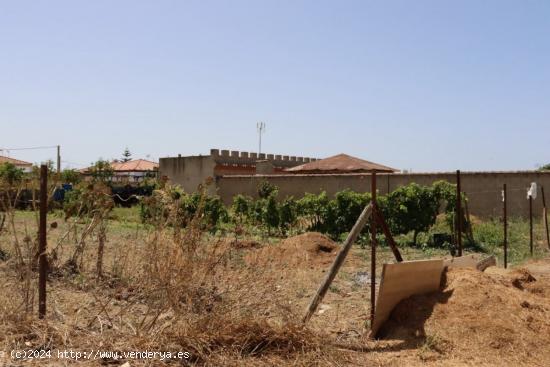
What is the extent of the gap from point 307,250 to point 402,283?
539 cm

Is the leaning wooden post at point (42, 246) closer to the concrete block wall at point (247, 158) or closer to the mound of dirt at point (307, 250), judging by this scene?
the mound of dirt at point (307, 250)

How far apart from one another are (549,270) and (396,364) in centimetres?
659

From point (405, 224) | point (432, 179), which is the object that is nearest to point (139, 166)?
point (432, 179)

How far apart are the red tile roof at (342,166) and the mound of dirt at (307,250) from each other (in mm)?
12176

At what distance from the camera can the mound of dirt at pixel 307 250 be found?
1001 centimetres

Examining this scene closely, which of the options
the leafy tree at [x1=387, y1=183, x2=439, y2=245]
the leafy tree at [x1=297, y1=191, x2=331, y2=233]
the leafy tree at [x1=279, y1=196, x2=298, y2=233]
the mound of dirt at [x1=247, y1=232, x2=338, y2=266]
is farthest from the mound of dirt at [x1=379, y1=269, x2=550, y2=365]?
the leafy tree at [x1=279, y1=196, x2=298, y2=233]

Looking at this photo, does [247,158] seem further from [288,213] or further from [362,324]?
[362,324]

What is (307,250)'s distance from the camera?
35.3 feet

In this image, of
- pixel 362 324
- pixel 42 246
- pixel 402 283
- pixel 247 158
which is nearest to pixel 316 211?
pixel 362 324

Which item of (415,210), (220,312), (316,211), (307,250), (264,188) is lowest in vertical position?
(307,250)

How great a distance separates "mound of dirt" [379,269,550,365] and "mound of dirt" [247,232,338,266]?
13.5 feet

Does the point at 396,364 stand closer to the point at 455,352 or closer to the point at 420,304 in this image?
the point at 455,352

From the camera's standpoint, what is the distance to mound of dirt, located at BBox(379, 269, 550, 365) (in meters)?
4.79

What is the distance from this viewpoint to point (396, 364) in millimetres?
4520
